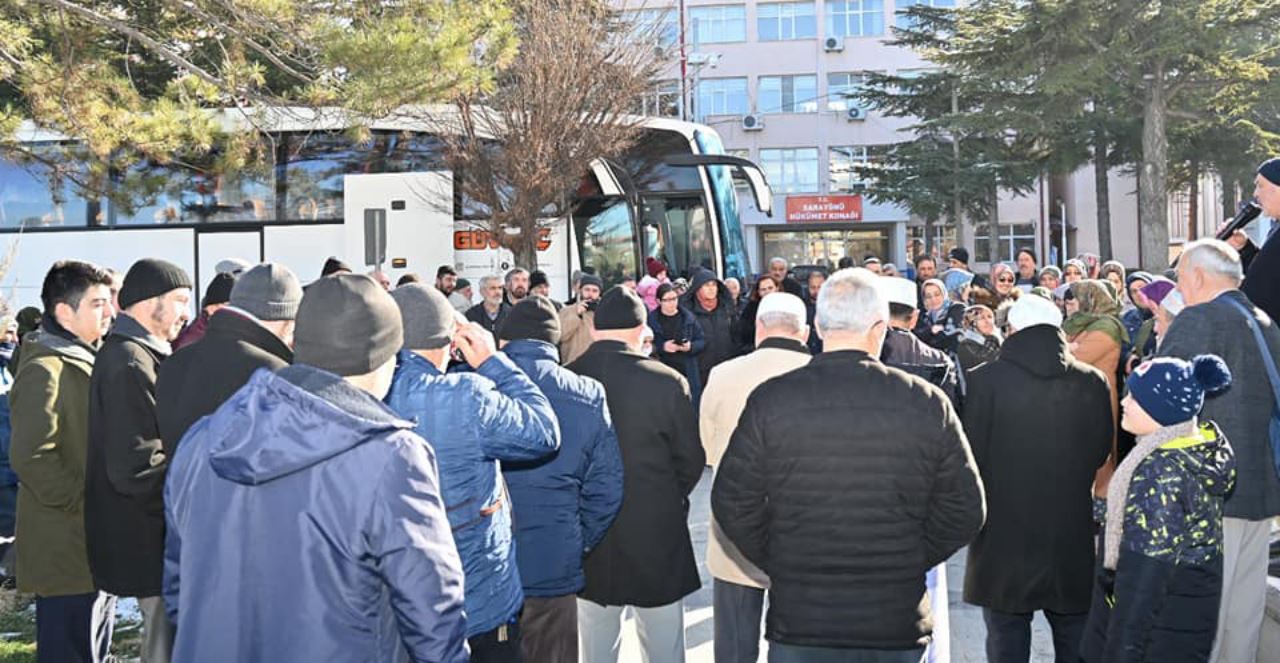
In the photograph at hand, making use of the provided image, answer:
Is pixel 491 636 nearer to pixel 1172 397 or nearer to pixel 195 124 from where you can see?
pixel 1172 397

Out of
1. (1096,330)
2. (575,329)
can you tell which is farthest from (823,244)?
(1096,330)

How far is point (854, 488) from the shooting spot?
147 inches

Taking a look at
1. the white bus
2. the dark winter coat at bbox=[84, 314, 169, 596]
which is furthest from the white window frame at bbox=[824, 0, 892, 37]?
the dark winter coat at bbox=[84, 314, 169, 596]

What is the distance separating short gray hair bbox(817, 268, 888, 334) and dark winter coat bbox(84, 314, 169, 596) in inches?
100

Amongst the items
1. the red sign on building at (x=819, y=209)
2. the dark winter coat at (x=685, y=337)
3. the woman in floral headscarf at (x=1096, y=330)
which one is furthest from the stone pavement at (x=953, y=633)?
the red sign on building at (x=819, y=209)

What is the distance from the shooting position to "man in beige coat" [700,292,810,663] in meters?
5.38

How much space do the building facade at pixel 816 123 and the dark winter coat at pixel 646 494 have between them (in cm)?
4704

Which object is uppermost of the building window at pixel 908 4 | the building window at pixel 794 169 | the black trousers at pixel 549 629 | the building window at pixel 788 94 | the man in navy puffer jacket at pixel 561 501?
the building window at pixel 908 4

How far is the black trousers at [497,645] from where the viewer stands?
396 centimetres

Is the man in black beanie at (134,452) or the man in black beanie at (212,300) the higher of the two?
the man in black beanie at (212,300)

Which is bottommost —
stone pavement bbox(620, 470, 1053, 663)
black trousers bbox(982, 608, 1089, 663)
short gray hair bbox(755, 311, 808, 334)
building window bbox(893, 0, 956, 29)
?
stone pavement bbox(620, 470, 1053, 663)

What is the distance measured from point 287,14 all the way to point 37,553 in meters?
4.22

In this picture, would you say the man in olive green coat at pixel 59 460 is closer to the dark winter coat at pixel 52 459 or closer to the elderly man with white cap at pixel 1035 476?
the dark winter coat at pixel 52 459

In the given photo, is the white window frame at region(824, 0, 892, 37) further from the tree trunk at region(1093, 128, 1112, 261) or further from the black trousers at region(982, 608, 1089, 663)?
the black trousers at region(982, 608, 1089, 663)
